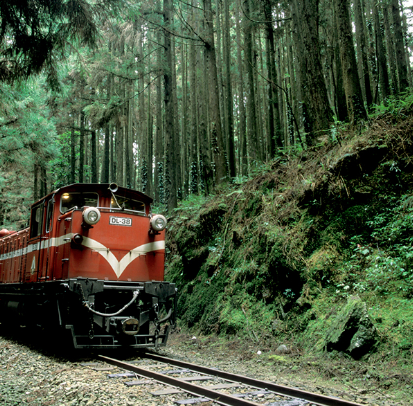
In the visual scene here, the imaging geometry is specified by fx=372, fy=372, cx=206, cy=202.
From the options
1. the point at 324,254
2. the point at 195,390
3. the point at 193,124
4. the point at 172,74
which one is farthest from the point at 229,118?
the point at 195,390

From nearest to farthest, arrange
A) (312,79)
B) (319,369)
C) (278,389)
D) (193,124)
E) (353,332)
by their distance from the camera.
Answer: (278,389) → (319,369) → (353,332) → (312,79) → (193,124)

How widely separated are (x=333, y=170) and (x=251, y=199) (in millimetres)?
2650

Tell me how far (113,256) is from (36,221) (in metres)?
2.80

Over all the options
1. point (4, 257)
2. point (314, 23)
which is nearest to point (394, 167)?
point (314, 23)

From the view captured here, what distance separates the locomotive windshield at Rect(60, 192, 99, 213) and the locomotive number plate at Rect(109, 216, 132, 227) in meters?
0.60

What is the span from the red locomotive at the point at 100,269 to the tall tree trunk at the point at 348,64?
5.63m

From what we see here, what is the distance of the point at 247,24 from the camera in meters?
14.5

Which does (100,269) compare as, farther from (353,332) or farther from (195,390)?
(353,332)

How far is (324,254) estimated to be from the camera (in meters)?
7.38

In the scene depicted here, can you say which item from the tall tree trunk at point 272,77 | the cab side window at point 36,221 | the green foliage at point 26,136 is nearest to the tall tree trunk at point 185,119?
the green foliage at point 26,136

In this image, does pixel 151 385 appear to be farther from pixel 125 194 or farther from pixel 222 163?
pixel 222 163

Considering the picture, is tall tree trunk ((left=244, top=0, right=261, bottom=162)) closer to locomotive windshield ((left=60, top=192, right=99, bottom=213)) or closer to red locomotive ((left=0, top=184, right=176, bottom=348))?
red locomotive ((left=0, top=184, right=176, bottom=348))

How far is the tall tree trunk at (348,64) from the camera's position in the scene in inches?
368

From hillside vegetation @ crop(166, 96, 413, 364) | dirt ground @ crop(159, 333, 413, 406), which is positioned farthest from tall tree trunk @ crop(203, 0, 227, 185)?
dirt ground @ crop(159, 333, 413, 406)
